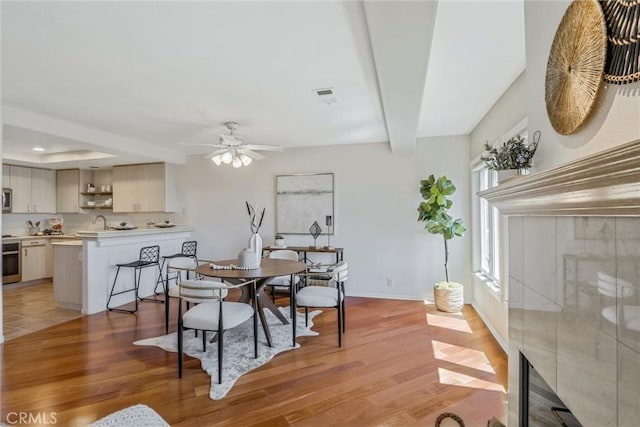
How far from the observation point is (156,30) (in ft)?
6.41

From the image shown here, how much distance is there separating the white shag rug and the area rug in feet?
1.19

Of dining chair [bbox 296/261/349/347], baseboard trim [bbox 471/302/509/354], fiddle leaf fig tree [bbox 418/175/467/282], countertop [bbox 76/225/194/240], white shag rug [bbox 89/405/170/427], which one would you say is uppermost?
fiddle leaf fig tree [bbox 418/175/467/282]

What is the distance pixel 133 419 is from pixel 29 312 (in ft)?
11.4

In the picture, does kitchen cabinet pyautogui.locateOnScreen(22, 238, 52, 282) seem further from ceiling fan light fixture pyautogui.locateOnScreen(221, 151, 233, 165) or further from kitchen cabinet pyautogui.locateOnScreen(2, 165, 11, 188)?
ceiling fan light fixture pyautogui.locateOnScreen(221, 151, 233, 165)

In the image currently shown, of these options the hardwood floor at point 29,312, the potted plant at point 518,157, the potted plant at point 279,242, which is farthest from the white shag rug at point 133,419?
the potted plant at point 279,242

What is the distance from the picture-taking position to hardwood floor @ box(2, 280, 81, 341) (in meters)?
3.59

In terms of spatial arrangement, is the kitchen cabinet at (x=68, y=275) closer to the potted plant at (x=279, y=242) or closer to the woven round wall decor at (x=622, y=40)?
the potted plant at (x=279, y=242)

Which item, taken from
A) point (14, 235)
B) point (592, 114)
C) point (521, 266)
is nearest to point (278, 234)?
point (521, 266)

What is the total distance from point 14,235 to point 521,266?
28.2 ft

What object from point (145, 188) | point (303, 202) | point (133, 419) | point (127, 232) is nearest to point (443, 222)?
point (303, 202)

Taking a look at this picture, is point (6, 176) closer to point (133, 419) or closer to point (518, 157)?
point (133, 419)

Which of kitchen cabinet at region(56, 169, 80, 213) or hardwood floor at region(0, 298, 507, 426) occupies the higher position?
kitchen cabinet at region(56, 169, 80, 213)

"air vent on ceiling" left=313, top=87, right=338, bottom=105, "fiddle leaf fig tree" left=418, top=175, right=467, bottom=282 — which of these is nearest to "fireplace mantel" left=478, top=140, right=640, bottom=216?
"air vent on ceiling" left=313, top=87, right=338, bottom=105

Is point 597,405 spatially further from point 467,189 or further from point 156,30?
point 467,189
